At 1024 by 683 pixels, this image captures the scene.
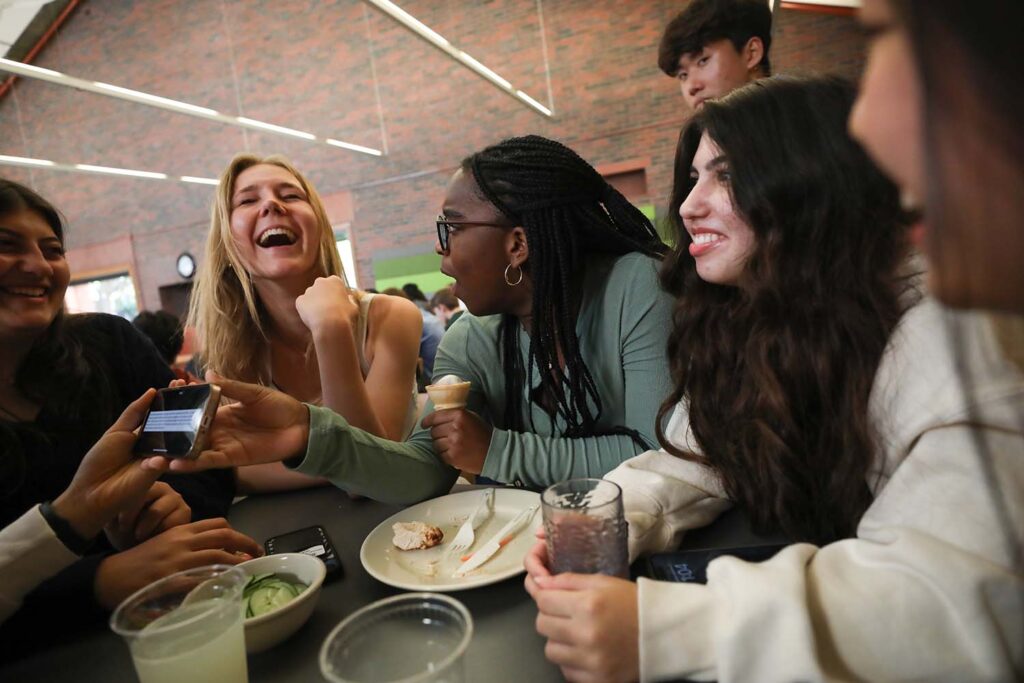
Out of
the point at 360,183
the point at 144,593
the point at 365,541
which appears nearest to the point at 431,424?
the point at 365,541

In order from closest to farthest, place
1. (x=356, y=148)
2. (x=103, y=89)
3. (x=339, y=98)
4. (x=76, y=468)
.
Result: 1. (x=76, y=468)
2. (x=103, y=89)
3. (x=356, y=148)
4. (x=339, y=98)

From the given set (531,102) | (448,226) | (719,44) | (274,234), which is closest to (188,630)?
(448,226)

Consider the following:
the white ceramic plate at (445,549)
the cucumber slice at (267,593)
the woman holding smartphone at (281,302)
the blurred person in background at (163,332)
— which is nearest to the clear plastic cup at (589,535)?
the white ceramic plate at (445,549)

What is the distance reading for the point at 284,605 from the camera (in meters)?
0.81

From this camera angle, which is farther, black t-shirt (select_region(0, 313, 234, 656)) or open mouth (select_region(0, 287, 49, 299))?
open mouth (select_region(0, 287, 49, 299))

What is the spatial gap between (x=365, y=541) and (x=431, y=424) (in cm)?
38

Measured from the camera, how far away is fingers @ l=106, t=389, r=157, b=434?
43.7 inches

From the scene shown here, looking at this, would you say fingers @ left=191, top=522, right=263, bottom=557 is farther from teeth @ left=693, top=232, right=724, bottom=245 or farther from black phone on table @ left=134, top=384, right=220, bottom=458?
teeth @ left=693, top=232, right=724, bottom=245

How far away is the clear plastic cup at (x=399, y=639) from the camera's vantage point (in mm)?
633

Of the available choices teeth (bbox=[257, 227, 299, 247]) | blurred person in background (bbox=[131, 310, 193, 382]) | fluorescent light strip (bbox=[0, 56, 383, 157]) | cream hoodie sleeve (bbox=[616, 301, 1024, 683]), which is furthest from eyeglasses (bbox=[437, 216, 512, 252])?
fluorescent light strip (bbox=[0, 56, 383, 157])

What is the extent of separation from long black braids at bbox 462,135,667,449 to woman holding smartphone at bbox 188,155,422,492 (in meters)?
0.60

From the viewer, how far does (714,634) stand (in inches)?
26.1

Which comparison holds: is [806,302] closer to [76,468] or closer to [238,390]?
[238,390]

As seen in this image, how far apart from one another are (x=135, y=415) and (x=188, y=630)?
604 mm
